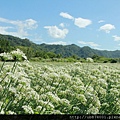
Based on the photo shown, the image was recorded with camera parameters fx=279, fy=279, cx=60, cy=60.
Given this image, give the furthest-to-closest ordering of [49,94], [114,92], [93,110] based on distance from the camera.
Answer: [114,92] < [93,110] < [49,94]

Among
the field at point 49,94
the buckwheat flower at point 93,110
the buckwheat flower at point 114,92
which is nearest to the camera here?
the field at point 49,94

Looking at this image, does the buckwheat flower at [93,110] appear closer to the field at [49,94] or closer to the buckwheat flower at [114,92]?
the field at [49,94]

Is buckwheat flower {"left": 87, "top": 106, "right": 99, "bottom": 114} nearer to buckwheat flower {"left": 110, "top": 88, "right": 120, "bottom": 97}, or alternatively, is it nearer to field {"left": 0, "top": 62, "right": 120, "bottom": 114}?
field {"left": 0, "top": 62, "right": 120, "bottom": 114}

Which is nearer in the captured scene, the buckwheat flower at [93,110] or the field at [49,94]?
the field at [49,94]

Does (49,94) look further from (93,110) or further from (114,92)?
(114,92)

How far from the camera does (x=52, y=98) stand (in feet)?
15.1

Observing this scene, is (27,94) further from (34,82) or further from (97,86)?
(97,86)

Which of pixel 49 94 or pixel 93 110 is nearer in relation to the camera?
pixel 49 94

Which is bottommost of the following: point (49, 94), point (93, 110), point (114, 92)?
point (93, 110)

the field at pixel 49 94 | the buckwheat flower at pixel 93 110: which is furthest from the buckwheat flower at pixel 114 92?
the buckwheat flower at pixel 93 110

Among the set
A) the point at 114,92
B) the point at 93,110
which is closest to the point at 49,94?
the point at 93,110

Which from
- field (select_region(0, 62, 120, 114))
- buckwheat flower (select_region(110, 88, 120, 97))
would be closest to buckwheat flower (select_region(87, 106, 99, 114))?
field (select_region(0, 62, 120, 114))

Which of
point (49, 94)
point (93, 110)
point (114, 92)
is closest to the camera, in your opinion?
point (49, 94)

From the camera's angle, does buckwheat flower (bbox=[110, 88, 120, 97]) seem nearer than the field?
No
